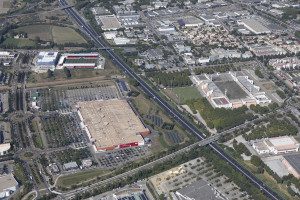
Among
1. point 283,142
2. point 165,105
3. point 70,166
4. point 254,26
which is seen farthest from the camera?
point 254,26

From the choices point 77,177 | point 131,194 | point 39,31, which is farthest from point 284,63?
point 39,31

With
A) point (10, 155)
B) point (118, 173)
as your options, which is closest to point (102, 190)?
point (118, 173)

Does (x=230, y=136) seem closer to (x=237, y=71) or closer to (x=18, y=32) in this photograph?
(x=237, y=71)

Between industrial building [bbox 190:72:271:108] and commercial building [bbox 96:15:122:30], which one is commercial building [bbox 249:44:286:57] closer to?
industrial building [bbox 190:72:271:108]

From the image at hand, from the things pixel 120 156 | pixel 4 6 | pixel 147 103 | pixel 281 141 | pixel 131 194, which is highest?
pixel 281 141

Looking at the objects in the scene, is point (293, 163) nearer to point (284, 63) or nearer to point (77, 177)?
point (77, 177)

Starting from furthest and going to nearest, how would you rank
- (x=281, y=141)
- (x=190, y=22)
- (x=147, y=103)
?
(x=190, y=22), (x=147, y=103), (x=281, y=141)
